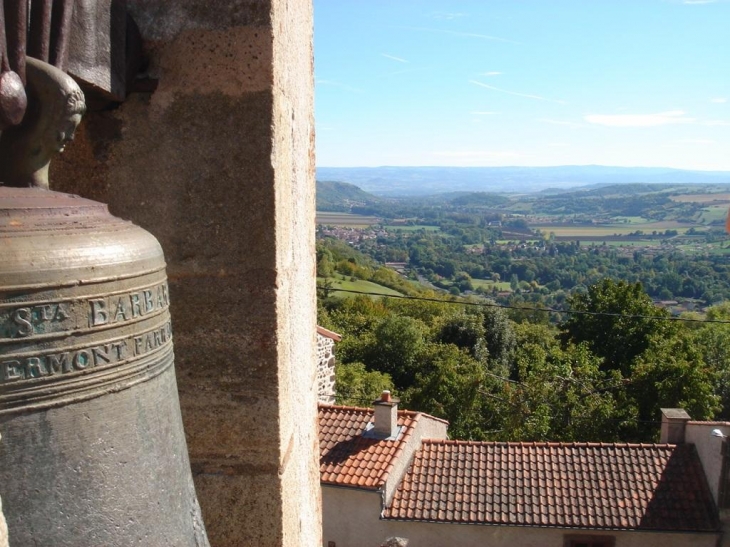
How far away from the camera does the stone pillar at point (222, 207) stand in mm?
Result: 1921

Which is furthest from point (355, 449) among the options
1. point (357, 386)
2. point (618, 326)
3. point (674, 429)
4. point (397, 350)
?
point (618, 326)

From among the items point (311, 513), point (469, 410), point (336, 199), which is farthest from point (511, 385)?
point (336, 199)

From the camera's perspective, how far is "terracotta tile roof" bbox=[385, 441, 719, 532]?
962 centimetres

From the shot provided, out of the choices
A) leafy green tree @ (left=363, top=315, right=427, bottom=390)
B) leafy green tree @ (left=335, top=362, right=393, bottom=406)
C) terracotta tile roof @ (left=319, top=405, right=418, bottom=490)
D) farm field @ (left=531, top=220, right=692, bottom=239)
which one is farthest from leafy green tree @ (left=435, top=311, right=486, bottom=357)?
farm field @ (left=531, top=220, right=692, bottom=239)

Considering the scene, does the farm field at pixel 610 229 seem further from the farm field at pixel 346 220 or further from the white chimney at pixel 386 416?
the white chimney at pixel 386 416

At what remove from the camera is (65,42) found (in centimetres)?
151

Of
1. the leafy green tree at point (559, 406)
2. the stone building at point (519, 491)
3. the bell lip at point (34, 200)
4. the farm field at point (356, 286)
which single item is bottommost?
the farm field at point (356, 286)

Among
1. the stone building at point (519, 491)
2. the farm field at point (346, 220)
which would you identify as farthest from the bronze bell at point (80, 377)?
the farm field at point (346, 220)

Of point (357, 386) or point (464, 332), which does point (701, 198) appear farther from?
point (357, 386)

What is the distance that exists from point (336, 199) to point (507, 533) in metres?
131

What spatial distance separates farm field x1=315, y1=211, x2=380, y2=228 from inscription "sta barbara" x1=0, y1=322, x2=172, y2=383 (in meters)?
105

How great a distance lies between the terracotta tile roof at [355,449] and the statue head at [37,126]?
351 inches

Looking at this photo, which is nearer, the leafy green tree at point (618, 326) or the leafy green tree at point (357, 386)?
the leafy green tree at point (357, 386)

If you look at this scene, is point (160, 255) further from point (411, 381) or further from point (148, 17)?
point (411, 381)
